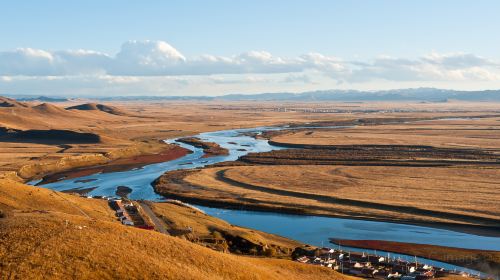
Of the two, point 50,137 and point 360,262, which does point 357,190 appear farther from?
point 50,137

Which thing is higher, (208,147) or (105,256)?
(105,256)

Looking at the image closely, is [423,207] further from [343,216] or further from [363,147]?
[363,147]

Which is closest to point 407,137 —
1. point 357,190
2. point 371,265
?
point 357,190

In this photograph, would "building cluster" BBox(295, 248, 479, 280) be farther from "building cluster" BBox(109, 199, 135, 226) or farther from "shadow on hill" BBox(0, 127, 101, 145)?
"shadow on hill" BBox(0, 127, 101, 145)

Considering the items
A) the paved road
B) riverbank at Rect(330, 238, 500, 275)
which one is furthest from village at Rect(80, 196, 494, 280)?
riverbank at Rect(330, 238, 500, 275)

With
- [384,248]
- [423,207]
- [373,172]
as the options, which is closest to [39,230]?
[384,248]

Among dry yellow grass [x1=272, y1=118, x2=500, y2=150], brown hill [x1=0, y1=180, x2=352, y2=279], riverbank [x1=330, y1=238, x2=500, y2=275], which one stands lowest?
riverbank [x1=330, y1=238, x2=500, y2=275]

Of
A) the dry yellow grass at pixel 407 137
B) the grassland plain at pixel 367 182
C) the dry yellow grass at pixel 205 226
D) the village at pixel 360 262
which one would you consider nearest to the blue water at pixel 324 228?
the grassland plain at pixel 367 182
